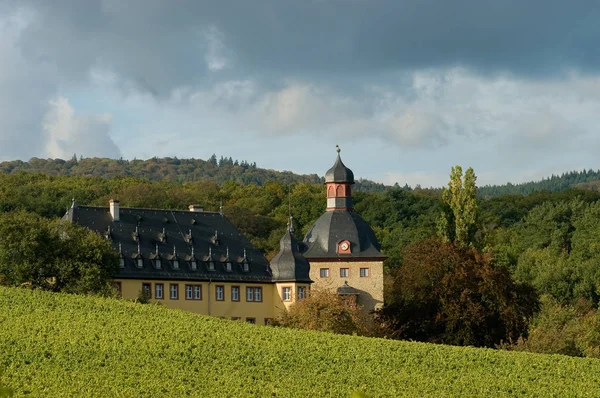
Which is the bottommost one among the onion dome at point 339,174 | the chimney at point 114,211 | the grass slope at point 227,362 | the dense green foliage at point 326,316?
→ the grass slope at point 227,362

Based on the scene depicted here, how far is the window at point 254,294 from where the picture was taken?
80188 millimetres

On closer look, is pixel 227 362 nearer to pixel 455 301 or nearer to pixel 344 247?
pixel 455 301

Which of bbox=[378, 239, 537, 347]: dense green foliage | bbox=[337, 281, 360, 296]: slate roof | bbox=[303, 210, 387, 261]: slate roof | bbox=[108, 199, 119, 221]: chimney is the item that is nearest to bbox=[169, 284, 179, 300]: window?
bbox=[108, 199, 119, 221]: chimney

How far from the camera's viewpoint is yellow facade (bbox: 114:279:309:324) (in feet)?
256

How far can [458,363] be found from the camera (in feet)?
175

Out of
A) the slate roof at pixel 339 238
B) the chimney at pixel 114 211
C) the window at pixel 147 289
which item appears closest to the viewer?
the window at pixel 147 289

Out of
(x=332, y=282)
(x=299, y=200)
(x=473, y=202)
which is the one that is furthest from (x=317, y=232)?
(x=299, y=200)

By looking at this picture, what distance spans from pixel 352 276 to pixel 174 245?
1111cm

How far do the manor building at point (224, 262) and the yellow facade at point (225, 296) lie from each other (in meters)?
0.06

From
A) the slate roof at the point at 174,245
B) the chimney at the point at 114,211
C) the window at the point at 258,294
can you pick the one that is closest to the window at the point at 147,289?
the slate roof at the point at 174,245

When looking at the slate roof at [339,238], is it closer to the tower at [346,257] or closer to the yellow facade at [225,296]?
the tower at [346,257]

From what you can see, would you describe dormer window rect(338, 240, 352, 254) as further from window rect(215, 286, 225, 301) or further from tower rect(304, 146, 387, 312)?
window rect(215, 286, 225, 301)

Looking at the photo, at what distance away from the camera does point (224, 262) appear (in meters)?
80.9

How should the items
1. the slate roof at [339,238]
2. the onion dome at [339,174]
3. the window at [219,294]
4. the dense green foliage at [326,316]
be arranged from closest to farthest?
the dense green foliage at [326,316] → the window at [219,294] → the slate roof at [339,238] → the onion dome at [339,174]
